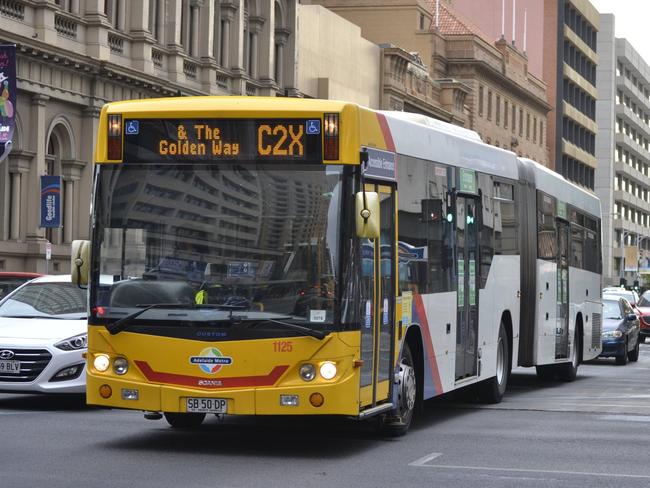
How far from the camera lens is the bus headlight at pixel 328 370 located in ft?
40.5

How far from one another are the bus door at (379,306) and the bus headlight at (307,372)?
0.51 meters

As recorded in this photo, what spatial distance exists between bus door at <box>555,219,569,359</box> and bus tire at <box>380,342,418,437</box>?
8.32 meters

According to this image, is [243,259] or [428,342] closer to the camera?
[243,259]

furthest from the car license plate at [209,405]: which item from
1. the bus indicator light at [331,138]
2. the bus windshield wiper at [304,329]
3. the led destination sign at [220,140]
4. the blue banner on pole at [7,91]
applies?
the blue banner on pole at [7,91]

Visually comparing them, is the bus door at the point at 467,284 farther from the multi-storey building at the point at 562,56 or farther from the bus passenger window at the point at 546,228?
the multi-storey building at the point at 562,56

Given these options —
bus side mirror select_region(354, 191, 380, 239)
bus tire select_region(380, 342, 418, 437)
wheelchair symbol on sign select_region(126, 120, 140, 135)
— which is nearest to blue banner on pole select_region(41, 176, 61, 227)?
bus tire select_region(380, 342, 418, 437)

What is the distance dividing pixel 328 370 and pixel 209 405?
1.00 metres

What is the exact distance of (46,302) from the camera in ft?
59.1

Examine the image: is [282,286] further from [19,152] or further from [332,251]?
[19,152]

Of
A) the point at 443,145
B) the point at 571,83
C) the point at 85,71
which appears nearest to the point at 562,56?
the point at 571,83

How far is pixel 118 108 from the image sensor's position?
13047 millimetres

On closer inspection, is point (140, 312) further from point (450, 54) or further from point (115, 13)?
point (450, 54)

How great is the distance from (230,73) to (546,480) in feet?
134

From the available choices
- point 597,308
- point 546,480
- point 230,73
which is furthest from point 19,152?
point 546,480
